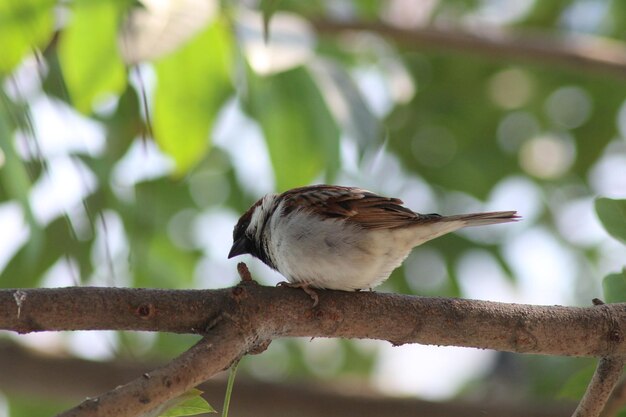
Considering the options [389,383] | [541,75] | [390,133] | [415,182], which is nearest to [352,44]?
[390,133]

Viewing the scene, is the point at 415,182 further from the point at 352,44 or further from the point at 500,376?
the point at 500,376

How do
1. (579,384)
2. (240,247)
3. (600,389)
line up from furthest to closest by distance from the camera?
A: 1. (240,247)
2. (579,384)
3. (600,389)

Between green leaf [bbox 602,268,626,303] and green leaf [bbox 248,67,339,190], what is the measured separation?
1.10 meters

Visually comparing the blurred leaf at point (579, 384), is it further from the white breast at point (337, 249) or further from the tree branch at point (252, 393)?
the tree branch at point (252, 393)

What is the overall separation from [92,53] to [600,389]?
5.77 ft

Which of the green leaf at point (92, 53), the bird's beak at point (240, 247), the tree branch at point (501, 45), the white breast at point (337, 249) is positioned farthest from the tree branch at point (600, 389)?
the tree branch at point (501, 45)

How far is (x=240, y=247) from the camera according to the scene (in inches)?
119

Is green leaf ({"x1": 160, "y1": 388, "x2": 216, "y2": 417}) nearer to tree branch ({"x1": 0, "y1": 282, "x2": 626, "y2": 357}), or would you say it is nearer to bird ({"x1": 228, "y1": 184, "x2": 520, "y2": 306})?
tree branch ({"x1": 0, "y1": 282, "x2": 626, "y2": 357})

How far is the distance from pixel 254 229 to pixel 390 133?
194 cm

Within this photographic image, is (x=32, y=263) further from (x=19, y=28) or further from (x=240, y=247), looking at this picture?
(x=19, y=28)

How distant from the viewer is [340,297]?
2129mm

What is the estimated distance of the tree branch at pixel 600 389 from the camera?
1958mm

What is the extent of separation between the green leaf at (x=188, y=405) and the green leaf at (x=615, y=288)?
3.78 ft

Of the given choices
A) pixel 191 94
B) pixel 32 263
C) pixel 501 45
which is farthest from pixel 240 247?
pixel 501 45
